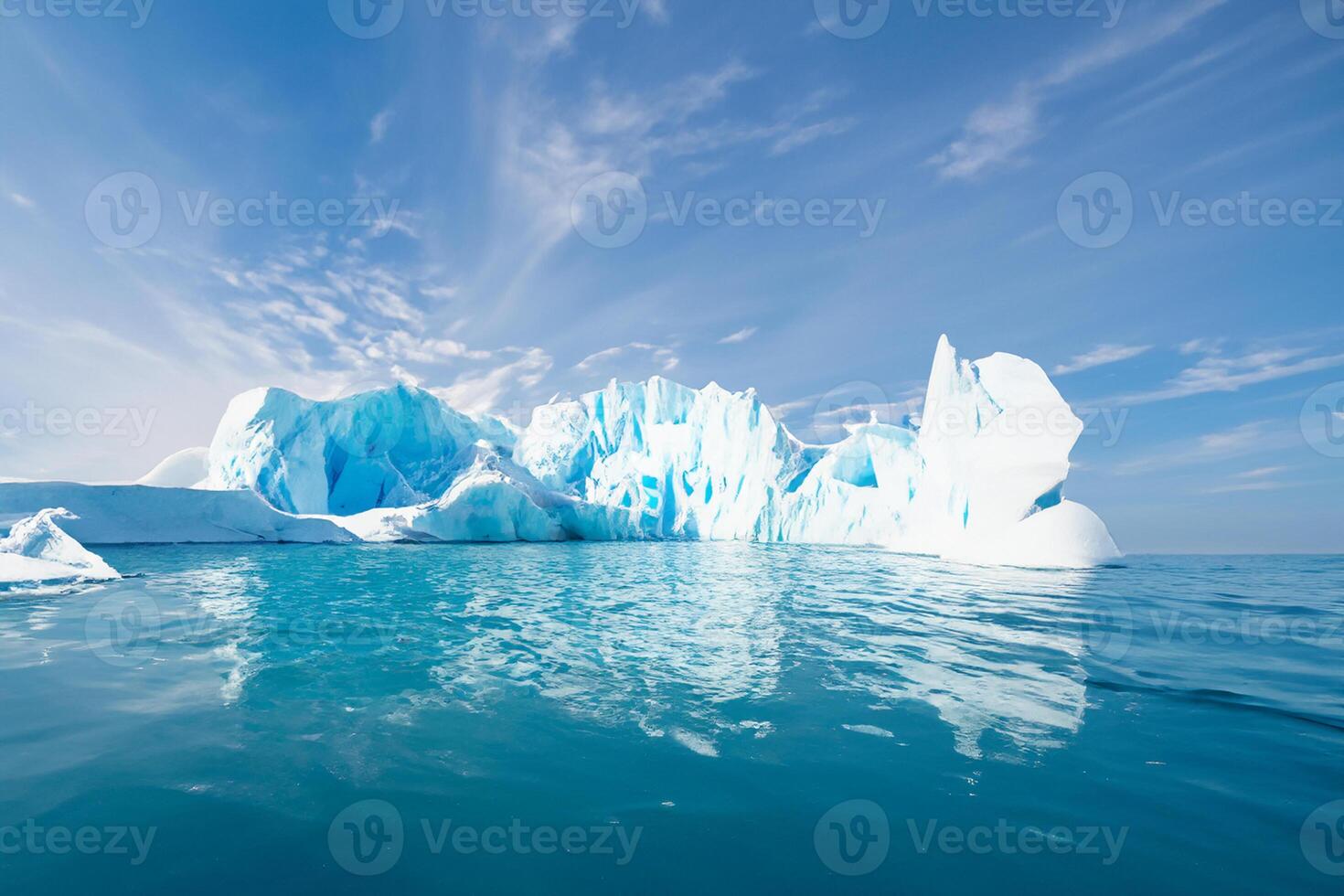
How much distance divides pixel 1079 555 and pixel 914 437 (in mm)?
25957

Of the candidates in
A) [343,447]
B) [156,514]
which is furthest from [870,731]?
[343,447]

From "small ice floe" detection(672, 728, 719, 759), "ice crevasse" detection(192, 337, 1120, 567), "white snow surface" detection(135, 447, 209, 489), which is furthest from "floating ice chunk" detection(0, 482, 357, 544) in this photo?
"small ice floe" detection(672, 728, 719, 759)

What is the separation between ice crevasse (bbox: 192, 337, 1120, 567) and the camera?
68.0ft

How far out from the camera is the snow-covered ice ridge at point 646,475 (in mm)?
21016

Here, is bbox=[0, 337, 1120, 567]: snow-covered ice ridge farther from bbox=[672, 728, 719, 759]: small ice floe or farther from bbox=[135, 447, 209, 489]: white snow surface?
bbox=[672, 728, 719, 759]: small ice floe

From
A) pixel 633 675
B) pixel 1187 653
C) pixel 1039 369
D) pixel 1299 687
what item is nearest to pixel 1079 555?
pixel 1039 369

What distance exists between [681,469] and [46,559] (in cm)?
4303

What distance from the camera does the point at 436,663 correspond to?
18.7 feet

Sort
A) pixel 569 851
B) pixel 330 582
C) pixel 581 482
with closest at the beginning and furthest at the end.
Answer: pixel 569 851 → pixel 330 582 → pixel 581 482

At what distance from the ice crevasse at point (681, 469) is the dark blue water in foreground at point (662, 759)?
14.1 metres

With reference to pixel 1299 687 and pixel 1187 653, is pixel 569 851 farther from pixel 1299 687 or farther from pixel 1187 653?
pixel 1187 653

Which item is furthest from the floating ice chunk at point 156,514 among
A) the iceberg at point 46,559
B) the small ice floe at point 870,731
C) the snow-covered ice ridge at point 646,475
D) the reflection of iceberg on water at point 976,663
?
the small ice floe at point 870,731

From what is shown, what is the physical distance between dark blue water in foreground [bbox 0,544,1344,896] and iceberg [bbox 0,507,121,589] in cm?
387

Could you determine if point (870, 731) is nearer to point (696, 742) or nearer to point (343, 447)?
point (696, 742)
